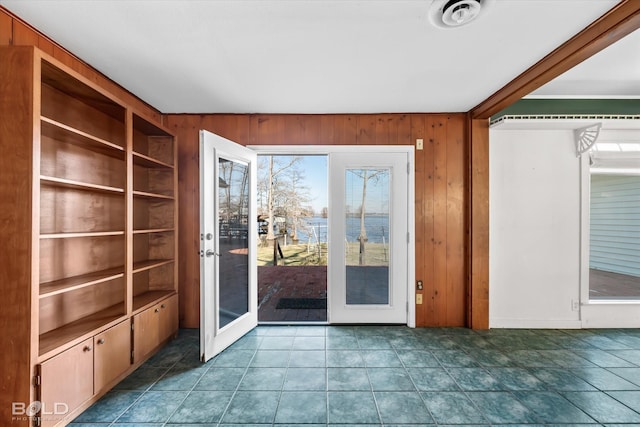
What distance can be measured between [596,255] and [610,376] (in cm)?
144

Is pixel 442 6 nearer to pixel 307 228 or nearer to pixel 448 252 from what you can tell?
pixel 448 252

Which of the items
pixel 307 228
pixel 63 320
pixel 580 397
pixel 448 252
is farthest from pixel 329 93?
pixel 307 228

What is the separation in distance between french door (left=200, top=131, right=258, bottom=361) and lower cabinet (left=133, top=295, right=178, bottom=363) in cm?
48

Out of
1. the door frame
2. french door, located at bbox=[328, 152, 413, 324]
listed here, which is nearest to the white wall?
the door frame

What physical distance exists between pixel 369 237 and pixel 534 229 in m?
1.82

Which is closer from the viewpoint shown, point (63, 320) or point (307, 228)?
point (63, 320)

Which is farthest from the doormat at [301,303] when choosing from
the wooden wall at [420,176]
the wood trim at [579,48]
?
the wood trim at [579,48]

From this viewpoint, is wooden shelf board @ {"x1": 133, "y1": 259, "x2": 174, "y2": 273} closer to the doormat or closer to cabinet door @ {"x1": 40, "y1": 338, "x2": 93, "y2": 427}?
cabinet door @ {"x1": 40, "y1": 338, "x2": 93, "y2": 427}

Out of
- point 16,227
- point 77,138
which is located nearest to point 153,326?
point 16,227

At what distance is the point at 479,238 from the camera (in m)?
2.89

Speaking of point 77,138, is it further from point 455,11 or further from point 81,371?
point 455,11

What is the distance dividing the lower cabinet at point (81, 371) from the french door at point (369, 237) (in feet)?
6.34

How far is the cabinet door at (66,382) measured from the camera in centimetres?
146

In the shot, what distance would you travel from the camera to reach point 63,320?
1.85 meters
